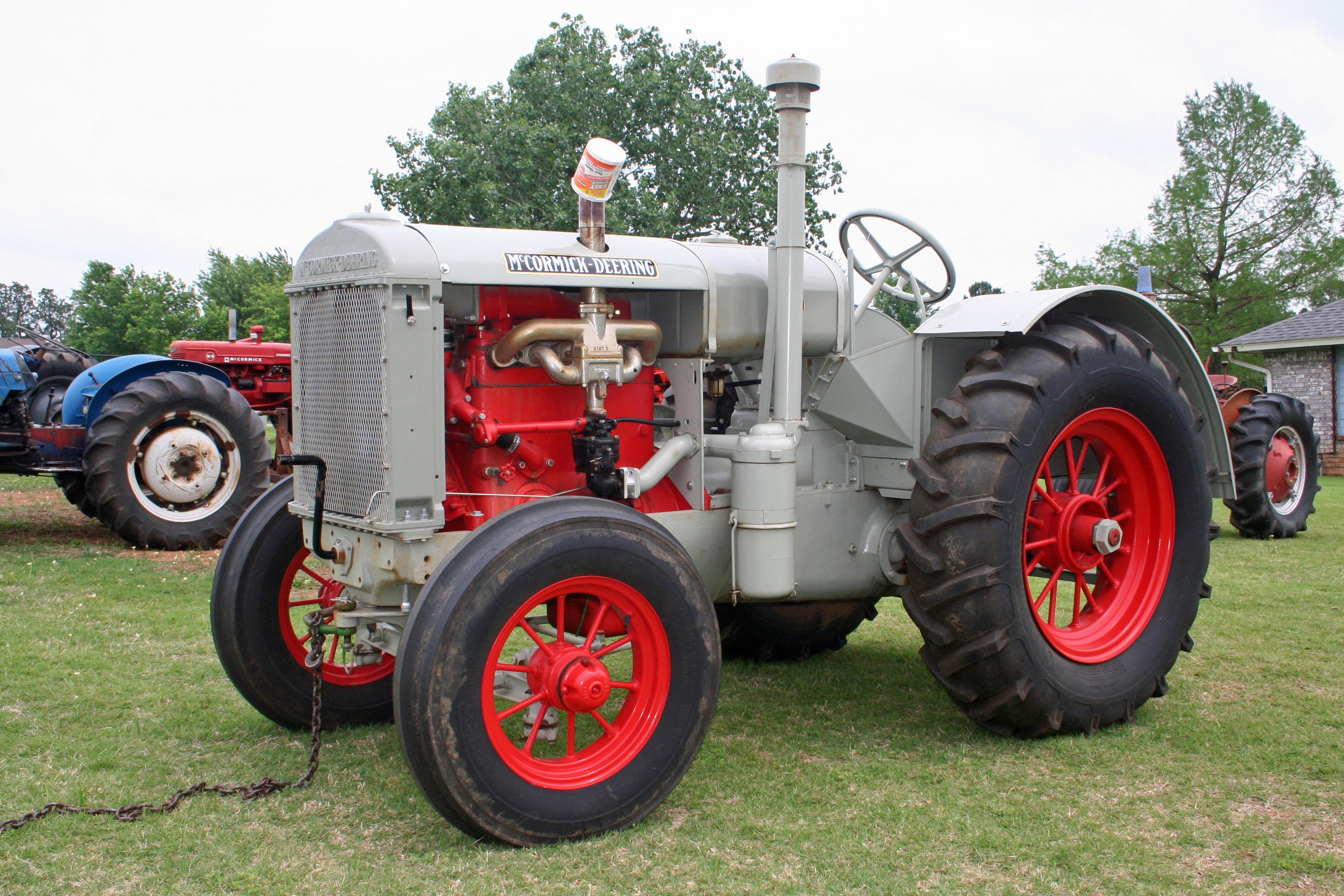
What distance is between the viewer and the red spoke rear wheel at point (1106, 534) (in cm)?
387

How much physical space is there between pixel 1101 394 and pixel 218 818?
306 centimetres

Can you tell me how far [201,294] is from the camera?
173 ft

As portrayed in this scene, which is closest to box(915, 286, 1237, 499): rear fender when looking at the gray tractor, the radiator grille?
the gray tractor

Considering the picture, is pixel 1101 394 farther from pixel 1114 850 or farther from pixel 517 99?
pixel 517 99

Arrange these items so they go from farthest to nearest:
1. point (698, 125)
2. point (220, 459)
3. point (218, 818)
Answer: point (698, 125), point (220, 459), point (218, 818)

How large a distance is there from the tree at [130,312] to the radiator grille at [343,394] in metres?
45.6

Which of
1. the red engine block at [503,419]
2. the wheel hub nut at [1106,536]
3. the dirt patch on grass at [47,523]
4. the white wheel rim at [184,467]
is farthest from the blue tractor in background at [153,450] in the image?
the wheel hub nut at [1106,536]

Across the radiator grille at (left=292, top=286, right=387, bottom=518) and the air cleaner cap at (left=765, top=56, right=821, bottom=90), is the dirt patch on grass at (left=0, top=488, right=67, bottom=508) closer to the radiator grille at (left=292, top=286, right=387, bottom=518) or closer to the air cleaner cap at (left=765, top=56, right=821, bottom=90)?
the radiator grille at (left=292, top=286, right=387, bottom=518)

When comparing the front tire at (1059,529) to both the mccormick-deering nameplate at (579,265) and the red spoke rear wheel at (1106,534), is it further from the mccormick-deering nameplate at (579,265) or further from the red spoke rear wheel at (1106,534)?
the mccormick-deering nameplate at (579,265)

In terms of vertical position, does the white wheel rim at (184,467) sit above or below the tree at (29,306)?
below

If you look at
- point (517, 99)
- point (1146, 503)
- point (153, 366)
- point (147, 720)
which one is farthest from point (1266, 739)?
point (517, 99)

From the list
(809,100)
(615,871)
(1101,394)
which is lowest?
(615,871)

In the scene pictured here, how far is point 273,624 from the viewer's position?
376 cm

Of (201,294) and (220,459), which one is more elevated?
(201,294)
